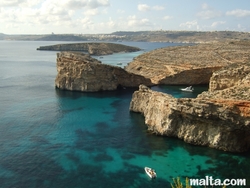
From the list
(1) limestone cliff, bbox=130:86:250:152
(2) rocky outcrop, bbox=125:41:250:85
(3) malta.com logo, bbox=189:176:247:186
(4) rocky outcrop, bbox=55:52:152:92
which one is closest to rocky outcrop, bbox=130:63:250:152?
(1) limestone cliff, bbox=130:86:250:152

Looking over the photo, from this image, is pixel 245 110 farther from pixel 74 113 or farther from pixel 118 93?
pixel 118 93

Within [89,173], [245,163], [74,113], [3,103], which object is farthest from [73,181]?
[3,103]

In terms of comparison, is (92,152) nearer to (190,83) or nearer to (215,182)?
(215,182)

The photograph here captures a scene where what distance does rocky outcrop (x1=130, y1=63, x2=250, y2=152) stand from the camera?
41147mm

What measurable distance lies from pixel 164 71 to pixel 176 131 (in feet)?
187

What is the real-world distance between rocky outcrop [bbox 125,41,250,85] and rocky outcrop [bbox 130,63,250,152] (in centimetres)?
4589

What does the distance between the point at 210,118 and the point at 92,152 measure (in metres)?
19.2

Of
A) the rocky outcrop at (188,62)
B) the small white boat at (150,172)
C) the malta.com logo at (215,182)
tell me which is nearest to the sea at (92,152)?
the small white boat at (150,172)

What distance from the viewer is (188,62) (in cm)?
10319

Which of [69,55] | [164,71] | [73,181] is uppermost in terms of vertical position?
[69,55]

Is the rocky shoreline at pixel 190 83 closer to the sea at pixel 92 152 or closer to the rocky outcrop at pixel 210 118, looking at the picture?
the rocky outcrop at pixel 210 118

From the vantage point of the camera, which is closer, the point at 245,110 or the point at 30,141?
the point at 245,110

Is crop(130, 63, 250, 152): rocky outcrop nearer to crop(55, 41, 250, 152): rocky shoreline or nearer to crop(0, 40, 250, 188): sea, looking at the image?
crop(55, 41, 250, 152): rocky shoreline

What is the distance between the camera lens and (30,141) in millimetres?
47781
